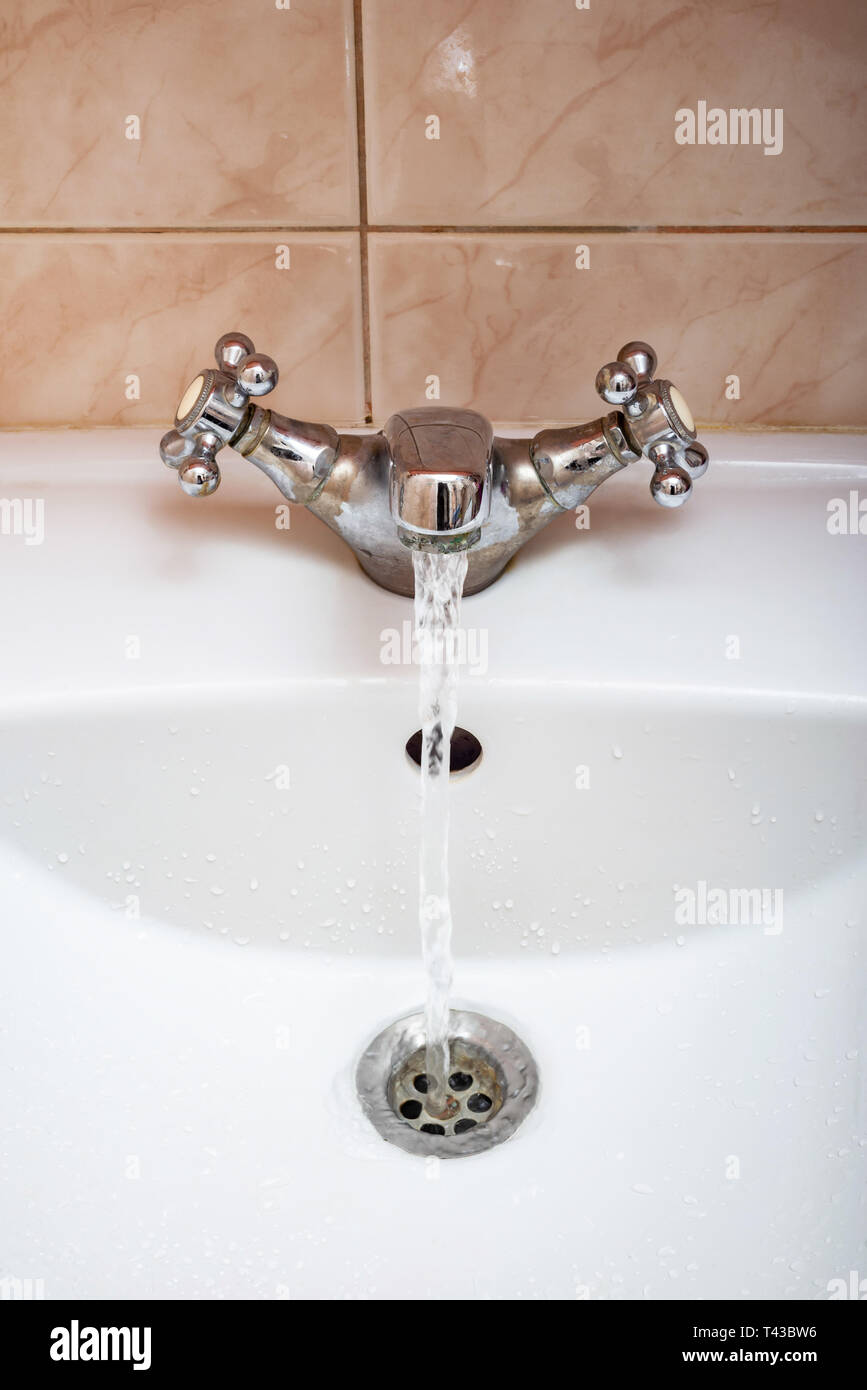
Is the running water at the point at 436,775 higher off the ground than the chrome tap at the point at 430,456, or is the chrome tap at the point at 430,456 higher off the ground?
the chrome tap at the point at 430,456

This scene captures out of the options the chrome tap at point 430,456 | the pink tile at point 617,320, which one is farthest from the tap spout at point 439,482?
the pink tile at point 617,320

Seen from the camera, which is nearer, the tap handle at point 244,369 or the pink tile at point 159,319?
the tap handle at point 244,369

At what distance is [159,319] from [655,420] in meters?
0.25

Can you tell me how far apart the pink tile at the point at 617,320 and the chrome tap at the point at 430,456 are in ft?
0.34

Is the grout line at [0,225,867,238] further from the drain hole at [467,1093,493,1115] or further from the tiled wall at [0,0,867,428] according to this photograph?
the drain hole at [467,1093,493,1115]

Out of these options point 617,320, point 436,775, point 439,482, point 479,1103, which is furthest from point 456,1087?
point 617,320

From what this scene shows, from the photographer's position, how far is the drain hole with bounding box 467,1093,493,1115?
44cm

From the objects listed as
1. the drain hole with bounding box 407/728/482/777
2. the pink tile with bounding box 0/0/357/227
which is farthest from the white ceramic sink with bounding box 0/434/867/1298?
the pink tile with bounding box 0/0/357/227

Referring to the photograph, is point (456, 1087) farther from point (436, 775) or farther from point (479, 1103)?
point (436, 775)

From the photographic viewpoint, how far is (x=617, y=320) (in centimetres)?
52

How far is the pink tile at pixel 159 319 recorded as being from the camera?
0.51m

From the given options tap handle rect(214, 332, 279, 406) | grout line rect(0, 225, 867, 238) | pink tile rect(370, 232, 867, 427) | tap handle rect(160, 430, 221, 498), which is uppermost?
grout line rect(0, 225, 867, 238)

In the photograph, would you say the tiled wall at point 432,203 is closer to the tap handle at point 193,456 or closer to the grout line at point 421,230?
the grout line at point 421,230

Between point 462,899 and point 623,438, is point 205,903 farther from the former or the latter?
point 623,438
